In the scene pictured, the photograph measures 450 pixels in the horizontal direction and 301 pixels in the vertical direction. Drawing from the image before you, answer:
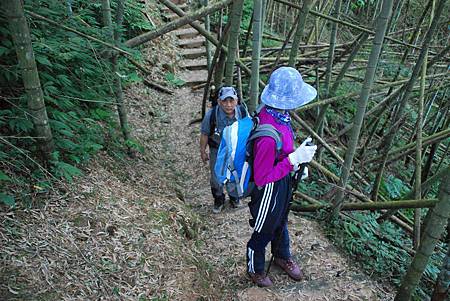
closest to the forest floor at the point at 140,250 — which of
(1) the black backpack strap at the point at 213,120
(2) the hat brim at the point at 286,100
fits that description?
(1) the black backpack strap at the point at 213,120

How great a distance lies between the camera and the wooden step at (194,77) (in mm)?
8234

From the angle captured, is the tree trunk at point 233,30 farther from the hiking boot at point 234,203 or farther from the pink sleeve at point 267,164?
the pink sleeve at point 267,164

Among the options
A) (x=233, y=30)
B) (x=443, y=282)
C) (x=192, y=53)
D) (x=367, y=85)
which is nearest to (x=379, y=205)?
(x=443, y=282)

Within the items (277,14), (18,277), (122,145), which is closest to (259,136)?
(18,277)

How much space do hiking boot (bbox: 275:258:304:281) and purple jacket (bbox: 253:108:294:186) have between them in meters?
1.01

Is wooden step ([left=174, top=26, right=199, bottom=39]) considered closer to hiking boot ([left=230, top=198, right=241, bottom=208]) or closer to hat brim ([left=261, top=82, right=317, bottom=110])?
hiking boot ([left=230, top=198, right=241, bottom=208])

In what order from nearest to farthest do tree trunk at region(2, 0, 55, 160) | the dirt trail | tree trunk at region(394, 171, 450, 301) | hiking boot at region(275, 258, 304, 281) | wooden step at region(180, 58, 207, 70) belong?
1. tree trunk at region(394, 171, 450, 301)
2. tree trunk at region(2, 0, 55, 160)
3. the dirt trail
4. hiking boot at region(275, 258, 304, 281)
5. wooden step at region(180, 58, 207, 70)

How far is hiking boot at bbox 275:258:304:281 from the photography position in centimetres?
320

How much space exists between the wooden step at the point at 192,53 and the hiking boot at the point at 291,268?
6898mm

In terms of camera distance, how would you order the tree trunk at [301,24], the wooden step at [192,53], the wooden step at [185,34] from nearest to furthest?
the tree trunk at [301,24] → the wooden step at [192,53] → the wooden step at [185,34]

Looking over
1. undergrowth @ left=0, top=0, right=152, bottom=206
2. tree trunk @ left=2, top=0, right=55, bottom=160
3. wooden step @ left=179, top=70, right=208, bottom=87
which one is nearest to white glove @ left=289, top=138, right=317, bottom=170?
undergrowth @ left=0, top=0, right=152, bottom=206

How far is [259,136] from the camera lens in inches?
98.6

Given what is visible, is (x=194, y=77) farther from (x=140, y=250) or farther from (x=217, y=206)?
(x=140, y=250)

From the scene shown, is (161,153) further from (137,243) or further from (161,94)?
(137,243)
